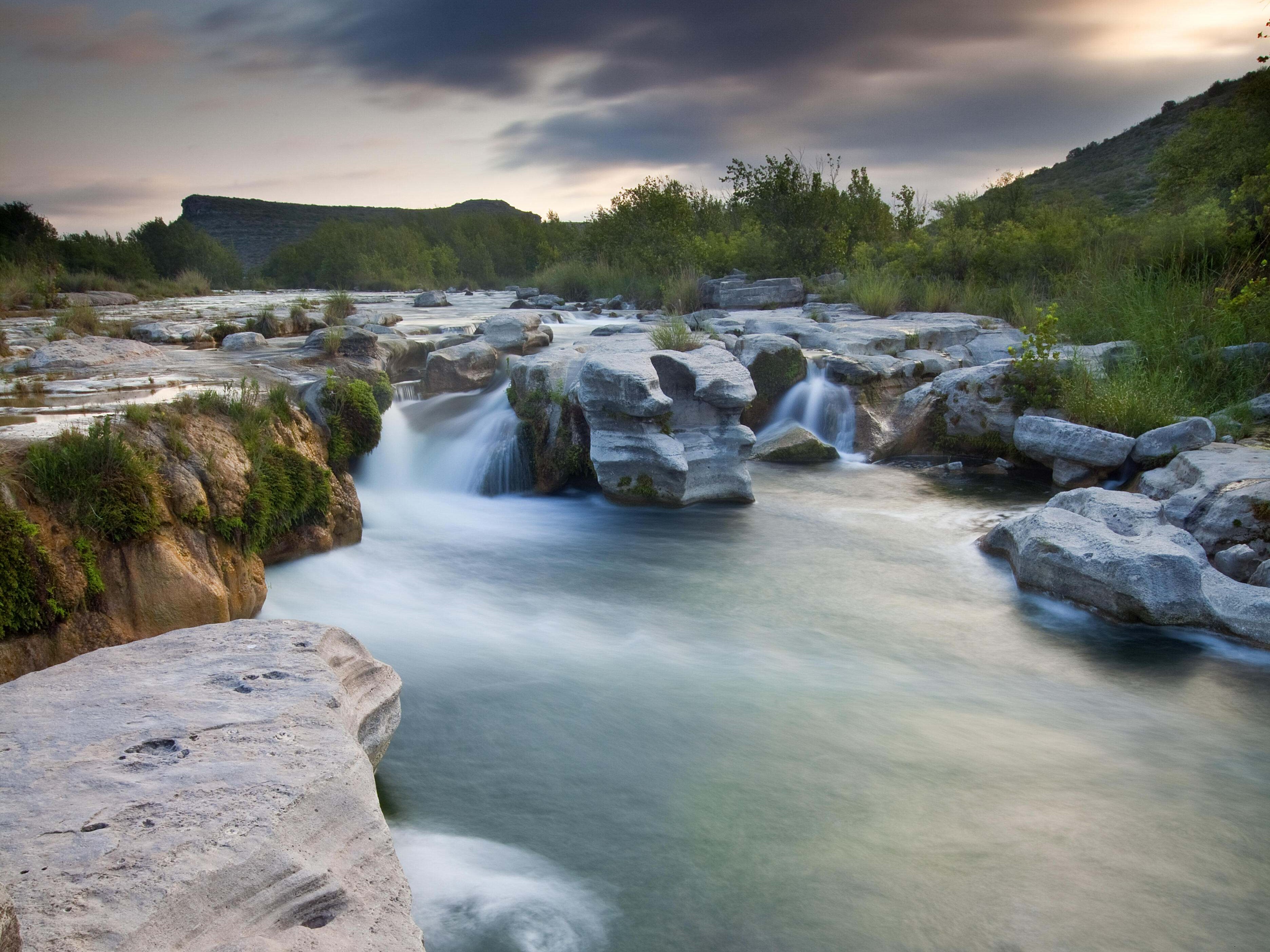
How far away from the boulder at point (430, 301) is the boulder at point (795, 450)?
19.2 m

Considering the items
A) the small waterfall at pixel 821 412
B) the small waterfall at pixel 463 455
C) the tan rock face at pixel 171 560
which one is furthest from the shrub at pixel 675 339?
the tan rock face at pixel 171 560

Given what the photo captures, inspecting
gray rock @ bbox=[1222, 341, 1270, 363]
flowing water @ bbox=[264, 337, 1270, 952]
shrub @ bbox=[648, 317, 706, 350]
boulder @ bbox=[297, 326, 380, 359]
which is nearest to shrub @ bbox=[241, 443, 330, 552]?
flowing water @ bbox=[264, 337, 1270, 952]

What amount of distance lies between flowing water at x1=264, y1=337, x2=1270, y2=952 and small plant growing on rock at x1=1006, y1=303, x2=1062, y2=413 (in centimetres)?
337

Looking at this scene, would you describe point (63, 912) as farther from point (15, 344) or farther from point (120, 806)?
point (15, 344)

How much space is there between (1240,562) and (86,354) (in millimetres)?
11898

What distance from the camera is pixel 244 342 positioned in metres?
12.5

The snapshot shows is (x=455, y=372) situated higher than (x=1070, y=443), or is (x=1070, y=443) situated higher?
(x=455, y=372)

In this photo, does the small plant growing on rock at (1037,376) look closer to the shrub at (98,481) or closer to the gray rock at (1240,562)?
the gray rock at (1240,562)

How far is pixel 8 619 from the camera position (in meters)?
4.14

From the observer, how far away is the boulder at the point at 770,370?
1206 cm

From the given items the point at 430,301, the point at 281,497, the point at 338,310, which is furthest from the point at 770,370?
the point at 430,301

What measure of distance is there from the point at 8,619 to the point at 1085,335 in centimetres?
1371

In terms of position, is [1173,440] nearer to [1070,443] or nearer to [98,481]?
[1070,443]

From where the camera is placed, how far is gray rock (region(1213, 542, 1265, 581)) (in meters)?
6.25
